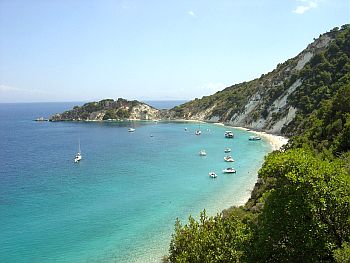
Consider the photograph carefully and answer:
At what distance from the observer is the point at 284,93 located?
12319cm

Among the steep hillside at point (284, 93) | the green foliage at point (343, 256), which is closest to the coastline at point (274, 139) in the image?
the steep hillside at point (284, 93)

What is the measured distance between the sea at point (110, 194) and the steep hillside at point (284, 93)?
19.0 metres

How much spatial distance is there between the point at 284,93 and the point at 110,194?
87841 mm

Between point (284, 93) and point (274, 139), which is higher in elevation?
point (284, 93)

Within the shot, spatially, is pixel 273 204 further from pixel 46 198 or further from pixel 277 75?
pixel 277 75

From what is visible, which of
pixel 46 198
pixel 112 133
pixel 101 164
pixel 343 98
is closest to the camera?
pixel 343 98

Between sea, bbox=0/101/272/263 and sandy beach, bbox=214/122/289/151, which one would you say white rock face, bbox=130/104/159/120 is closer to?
sandy beach, bbox=214/122/289/151

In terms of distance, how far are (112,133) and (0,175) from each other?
6955 cm

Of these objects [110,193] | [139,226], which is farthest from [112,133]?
[139,226]

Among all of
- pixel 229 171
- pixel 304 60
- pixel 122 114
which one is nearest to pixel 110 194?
pixel 229 171

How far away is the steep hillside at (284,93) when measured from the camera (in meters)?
104

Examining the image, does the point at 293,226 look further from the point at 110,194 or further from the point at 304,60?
the point at 304,60

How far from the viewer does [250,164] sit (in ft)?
243

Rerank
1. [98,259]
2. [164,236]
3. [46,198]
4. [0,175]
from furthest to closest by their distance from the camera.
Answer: [0,175] < [46,198] < [164,236] < [98,259]
